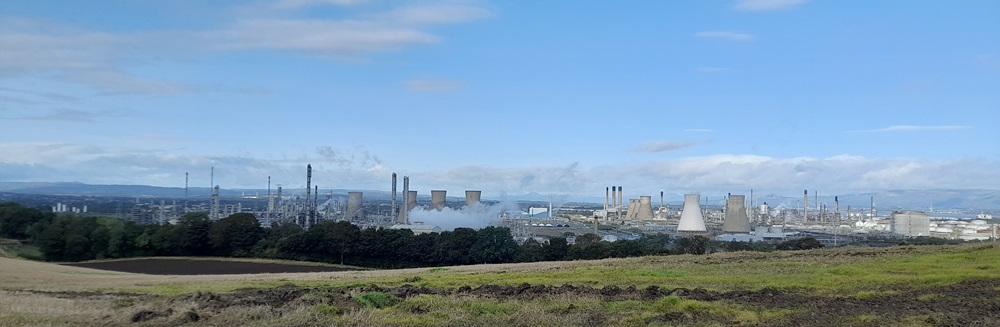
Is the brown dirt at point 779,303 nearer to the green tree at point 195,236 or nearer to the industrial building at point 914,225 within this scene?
the green tree at point 195,236

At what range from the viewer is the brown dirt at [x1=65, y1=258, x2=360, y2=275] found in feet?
177

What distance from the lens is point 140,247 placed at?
224 ft

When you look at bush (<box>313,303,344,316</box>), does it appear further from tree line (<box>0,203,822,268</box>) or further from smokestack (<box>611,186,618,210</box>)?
smokestack (<box>611,186,618,210</box>)

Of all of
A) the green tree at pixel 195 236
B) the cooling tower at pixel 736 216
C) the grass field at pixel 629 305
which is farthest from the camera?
the cooling tower at pixel 736 216

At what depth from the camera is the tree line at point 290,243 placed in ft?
202

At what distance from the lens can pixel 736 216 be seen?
9594cm

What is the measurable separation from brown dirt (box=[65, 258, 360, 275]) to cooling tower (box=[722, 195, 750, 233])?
5111cm

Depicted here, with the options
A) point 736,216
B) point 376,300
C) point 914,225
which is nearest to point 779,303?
point 376,300

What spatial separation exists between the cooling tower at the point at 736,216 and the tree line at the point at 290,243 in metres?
27.9

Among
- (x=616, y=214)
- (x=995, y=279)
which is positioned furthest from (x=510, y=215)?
(x=995, y=279)

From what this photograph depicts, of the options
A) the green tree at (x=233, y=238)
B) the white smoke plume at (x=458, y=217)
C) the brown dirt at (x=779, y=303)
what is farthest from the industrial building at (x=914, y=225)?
the brown dirt at (x=779, y=303)

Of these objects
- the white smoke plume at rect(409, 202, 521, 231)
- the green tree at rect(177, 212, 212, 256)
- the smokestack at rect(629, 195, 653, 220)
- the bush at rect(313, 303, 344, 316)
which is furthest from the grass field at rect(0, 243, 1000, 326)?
the smokestack at rect(629, 195, 653, 220)

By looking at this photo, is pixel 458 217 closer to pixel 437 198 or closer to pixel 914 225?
pixel 437 198

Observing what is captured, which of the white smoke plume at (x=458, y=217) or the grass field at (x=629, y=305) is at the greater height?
the grass field at (x=629, y=305)
